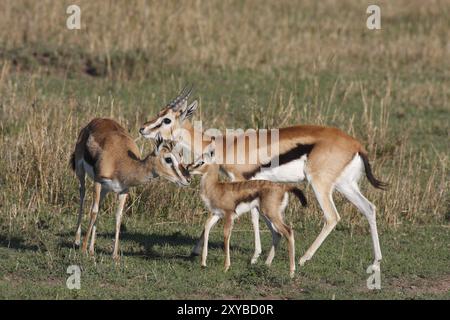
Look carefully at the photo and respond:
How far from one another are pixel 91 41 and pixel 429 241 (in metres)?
7.74

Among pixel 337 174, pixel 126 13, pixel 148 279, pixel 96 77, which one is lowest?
pixel 148 279

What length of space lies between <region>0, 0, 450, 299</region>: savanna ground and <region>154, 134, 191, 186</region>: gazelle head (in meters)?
0.72

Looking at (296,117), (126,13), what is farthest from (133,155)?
(126,13)

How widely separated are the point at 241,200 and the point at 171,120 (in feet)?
4.64

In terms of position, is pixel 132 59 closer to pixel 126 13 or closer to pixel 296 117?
pixel 126 13

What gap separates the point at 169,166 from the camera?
8.10 meters

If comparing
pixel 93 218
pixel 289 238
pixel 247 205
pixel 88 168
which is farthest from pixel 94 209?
pixel 289 238

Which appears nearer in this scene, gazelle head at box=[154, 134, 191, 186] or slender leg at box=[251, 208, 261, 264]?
gazelle head at box=[154, 134, 191, 186]

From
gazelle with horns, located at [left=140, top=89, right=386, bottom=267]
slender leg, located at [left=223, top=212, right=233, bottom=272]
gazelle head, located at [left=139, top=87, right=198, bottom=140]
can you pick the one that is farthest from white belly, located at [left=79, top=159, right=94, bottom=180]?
slender leg, located at [left=223, top=212, right=233, bottom=272]

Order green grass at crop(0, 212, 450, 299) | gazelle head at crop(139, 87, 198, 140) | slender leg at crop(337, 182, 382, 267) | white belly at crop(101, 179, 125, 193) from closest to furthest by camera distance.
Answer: green grass at crop(0, 212, 450, 299) → white belly at crop(101, 179, 125, 193) → slender leg at crop(337, 182, 382, 267) → gazelle head at crop(139, 87, 198, 140)

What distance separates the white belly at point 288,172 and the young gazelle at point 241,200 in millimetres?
523

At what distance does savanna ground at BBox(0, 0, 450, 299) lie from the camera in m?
7.95

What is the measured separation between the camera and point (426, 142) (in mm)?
12898

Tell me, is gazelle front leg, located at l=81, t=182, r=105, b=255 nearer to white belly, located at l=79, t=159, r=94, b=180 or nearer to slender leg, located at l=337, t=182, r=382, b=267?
white belly, located at l=79, t=159, r=94, b=180
